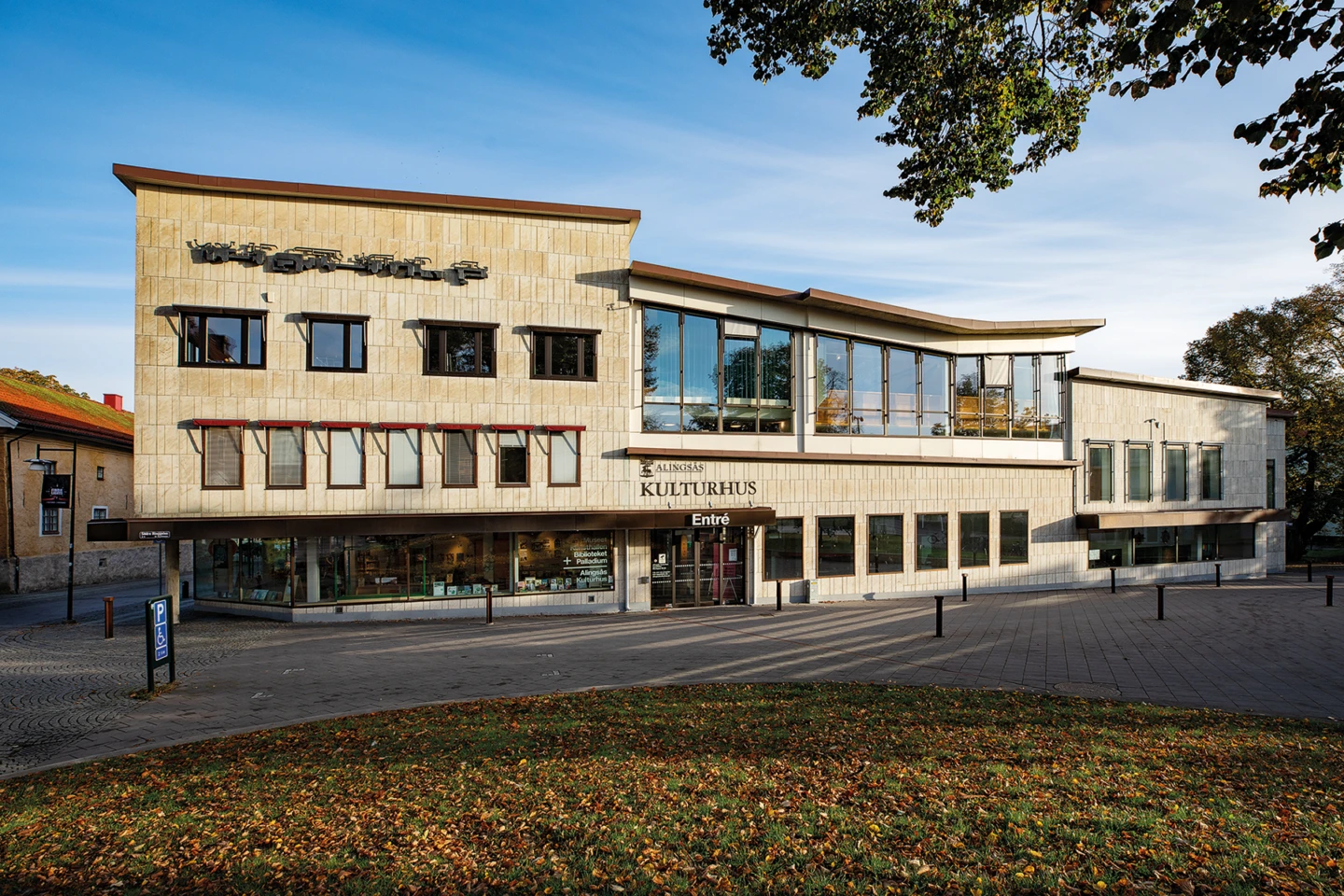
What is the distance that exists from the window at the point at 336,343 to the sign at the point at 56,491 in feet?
28.1

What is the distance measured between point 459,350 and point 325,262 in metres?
4.11

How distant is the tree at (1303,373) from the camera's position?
4075 cm

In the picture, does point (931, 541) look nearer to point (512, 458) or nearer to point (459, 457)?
point (512, 458)

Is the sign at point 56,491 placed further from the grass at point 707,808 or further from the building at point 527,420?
the grass at point 707,808

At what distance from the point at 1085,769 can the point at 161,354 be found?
21.3 meters

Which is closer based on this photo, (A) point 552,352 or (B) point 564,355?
(A) point 552,352

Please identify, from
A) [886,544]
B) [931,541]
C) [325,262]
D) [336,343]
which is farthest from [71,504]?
[931,541]

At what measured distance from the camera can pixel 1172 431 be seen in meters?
31.3

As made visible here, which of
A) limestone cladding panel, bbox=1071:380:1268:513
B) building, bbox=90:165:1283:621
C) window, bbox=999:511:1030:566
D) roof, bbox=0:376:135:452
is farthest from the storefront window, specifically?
limestone cladding panel, bbox=1071:380:1268:513

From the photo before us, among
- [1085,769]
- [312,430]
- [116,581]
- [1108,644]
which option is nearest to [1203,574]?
[1108,644]

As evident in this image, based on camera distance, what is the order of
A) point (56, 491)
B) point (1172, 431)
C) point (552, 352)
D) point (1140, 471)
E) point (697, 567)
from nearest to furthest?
point (56, 491)
point (552, 352)
point (697, 567)
point (1140, 471)
point (1172, 431)

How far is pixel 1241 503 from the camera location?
109 feet

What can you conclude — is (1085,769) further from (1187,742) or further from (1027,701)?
(1027,701)

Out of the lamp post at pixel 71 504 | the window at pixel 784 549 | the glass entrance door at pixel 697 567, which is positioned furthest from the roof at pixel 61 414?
the window at pixel 784 549
